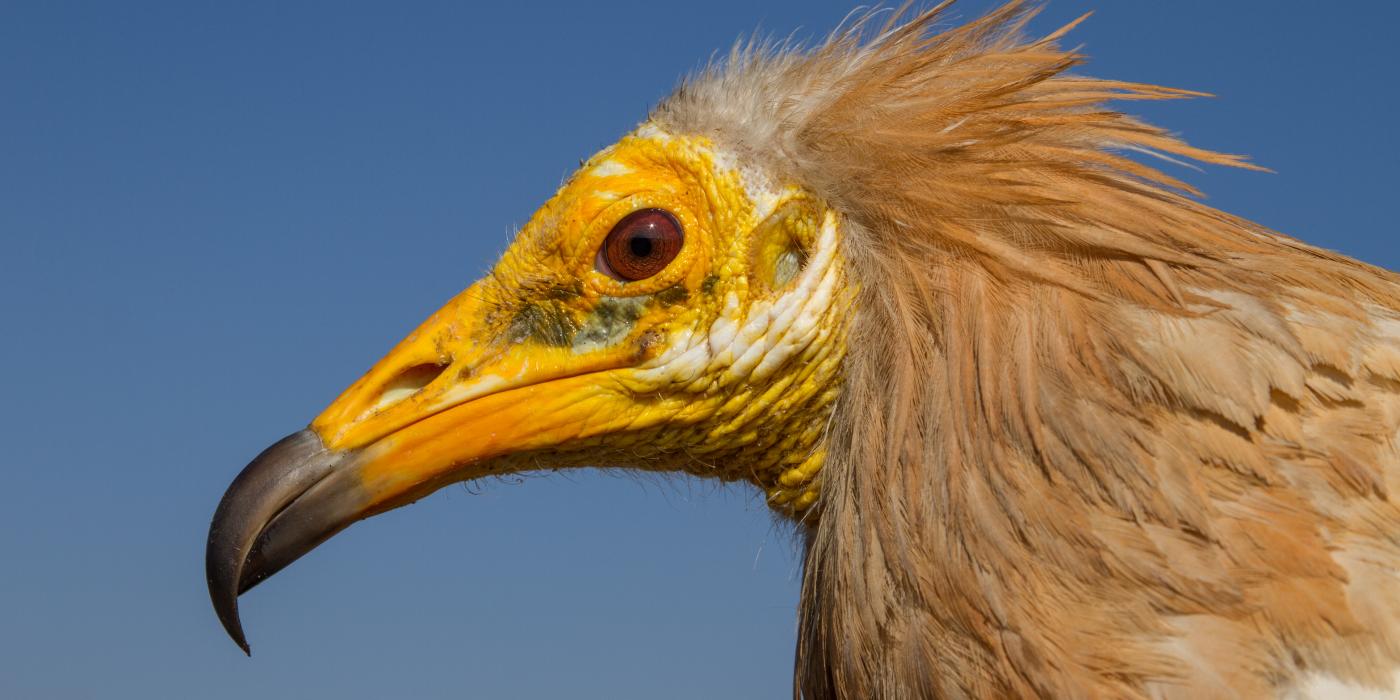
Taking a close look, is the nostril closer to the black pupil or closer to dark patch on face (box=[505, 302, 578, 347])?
dark patch on face (box=[505, 302, 578, 347])

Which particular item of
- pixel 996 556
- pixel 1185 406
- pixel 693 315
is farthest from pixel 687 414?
pixel 1185 406

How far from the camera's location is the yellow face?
408 cm

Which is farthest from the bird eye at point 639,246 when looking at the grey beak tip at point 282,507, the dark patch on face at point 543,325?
the grey beak tip at point 282,507

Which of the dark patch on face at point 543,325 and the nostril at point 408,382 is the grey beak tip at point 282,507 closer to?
the nostril at point 408,382

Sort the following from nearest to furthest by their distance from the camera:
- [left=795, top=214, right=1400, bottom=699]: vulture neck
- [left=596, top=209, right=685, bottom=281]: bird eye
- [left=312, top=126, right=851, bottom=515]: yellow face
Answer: [left=795, top=214, right=1400, bottom=699]: vulture neck < [left=312, top=126, right=851, bottom=515]: yellow face < [left=596, top=209, right=685, bottom=281]: bird eye

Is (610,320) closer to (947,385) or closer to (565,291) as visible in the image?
(565,291)

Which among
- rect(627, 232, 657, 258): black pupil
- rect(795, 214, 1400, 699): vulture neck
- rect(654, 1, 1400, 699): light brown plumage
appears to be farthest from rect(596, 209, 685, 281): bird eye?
rect(795, 214, 1400, 699): vulture neck

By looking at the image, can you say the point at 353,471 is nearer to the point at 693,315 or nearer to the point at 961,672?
the point at 693,315

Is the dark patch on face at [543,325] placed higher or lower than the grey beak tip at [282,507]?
higher

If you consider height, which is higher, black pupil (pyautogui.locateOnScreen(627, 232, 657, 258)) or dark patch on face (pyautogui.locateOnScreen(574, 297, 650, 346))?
black pupil (pyautogui.locateOnScreen(627, 232, 657, 258))

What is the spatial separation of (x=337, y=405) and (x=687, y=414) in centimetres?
109

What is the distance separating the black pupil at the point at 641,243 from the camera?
4.19m

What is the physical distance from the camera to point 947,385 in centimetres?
354

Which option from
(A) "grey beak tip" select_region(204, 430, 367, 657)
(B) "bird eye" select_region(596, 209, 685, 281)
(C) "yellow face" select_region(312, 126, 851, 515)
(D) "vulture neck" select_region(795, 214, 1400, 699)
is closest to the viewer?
(D) "vulture neck" select_region(795, 214, 1400, 699)
